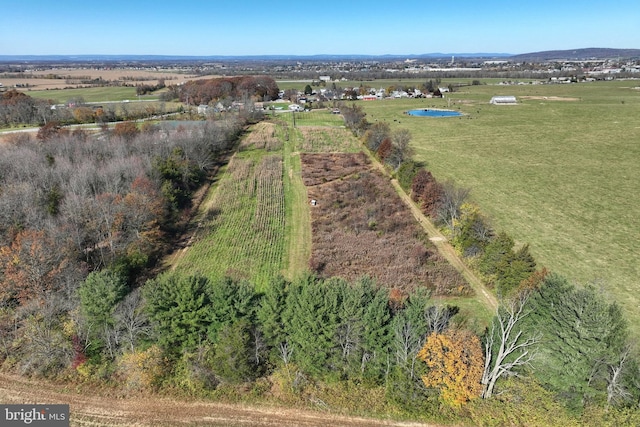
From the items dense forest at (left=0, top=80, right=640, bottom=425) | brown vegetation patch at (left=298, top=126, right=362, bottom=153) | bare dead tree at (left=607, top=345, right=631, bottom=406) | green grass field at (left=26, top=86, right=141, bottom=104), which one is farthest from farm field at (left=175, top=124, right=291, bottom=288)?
green grass field at (left=26, top=86, right=141, bottom=104)

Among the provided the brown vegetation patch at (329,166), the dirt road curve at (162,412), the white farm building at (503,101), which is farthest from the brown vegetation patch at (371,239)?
the white farm building at (503,101)

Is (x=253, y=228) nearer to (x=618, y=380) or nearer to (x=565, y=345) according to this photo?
(x=565, y=345)

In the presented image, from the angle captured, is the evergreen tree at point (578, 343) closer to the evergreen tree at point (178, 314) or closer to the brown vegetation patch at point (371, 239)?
the brown vegetation patch at point (371, 239)

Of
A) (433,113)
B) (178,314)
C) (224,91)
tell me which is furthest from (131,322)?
(224,91)

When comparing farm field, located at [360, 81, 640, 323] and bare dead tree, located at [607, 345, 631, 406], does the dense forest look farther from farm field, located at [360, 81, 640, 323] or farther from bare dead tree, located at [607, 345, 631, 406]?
farm field, located at [360, 81, 640, 323]

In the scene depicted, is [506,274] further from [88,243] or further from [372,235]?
[88,243]

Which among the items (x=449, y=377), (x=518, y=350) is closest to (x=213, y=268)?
(x=449, y=377)
